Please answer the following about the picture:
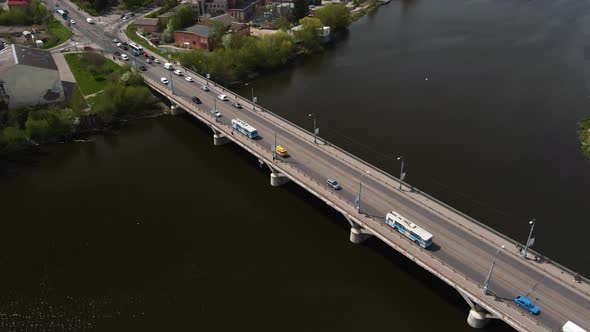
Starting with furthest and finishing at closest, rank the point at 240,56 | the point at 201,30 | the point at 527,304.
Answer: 1. the point at 201,30
2. the point at 240,56
3. the point at 527,304

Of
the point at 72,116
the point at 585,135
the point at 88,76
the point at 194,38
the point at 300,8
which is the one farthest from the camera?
the point at 300,8

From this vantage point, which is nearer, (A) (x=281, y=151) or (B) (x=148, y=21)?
(A) (x=281, y=151)

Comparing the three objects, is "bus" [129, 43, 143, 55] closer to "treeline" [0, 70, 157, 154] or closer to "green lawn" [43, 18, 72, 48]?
"green lawn" [43, 18, 72, 48]

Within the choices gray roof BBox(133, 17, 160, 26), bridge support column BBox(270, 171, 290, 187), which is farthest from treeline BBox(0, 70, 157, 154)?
gray roof BBox(133, 17, 160, 26)

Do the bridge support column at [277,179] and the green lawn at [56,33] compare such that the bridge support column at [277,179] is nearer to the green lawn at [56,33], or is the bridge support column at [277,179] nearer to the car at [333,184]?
the car at [333,184]

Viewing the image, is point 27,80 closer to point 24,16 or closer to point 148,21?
point 148,21

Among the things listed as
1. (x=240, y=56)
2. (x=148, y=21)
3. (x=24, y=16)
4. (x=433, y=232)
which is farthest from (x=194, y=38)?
(x=433, y=232)

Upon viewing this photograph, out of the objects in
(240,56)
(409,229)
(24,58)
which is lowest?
(409,229)
